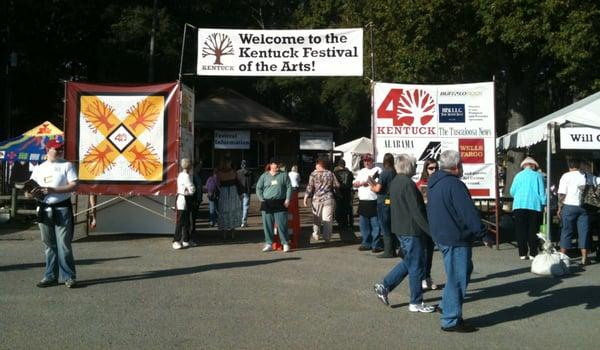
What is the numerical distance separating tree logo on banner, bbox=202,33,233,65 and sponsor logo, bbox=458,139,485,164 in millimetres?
5049

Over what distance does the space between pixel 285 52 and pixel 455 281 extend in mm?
7653

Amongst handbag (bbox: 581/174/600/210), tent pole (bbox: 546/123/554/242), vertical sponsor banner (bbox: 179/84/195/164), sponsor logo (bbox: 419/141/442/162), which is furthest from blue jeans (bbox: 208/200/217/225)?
handbag (bbox: 581/174/600/210)

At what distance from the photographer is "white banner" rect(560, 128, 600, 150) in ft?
36.9

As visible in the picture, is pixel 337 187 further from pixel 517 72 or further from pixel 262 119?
pixel 262 119

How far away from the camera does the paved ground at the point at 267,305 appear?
5.94 m

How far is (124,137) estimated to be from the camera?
12.4 meters

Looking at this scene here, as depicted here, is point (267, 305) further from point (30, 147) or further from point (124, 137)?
point (30, 147)

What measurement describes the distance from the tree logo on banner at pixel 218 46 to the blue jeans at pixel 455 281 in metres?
7.87

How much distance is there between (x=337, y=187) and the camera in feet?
42.4

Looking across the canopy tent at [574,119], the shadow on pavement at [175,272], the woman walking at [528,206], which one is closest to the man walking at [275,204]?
the shadow on pavement at [175,272]

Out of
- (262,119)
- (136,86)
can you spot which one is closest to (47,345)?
(136,86)

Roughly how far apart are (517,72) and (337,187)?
13379 millimetres

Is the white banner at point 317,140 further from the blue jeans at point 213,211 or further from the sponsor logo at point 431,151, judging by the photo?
the sponsor logo at point 431,151

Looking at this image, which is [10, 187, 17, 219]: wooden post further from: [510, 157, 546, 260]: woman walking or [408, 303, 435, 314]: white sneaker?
[408, 303, 435, 314]: white sneaker
